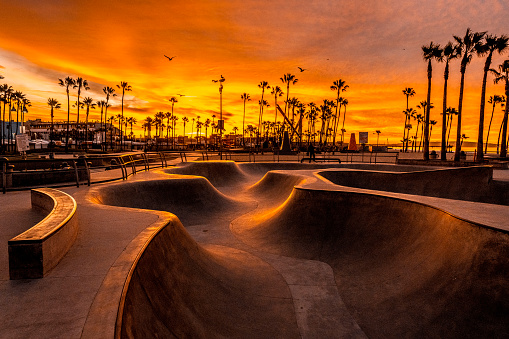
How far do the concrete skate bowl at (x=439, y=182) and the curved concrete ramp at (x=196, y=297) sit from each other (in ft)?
39.1

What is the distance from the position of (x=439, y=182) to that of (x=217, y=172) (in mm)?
16103

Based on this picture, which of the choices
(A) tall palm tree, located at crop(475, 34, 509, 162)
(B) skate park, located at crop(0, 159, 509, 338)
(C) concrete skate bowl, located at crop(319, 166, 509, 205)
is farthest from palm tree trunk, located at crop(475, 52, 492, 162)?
(B) skate park, located at crop(0, 159, 509, 338)

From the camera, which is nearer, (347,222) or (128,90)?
(347,222)

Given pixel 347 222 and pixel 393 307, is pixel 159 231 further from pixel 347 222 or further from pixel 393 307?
pixel 347 222

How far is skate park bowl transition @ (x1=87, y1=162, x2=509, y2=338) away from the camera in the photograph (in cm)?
457

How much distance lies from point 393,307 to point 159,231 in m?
5.36

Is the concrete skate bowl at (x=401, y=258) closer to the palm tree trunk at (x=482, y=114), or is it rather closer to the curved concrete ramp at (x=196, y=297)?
the curved concrete ramp at (x=196, y=297)

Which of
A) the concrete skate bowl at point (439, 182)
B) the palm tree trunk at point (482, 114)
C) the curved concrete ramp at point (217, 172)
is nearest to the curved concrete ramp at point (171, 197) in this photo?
the curved concrete ramp at point (217, 172)

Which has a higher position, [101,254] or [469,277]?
[101,254]

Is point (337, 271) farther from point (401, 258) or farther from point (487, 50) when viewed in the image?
point (487, 50)

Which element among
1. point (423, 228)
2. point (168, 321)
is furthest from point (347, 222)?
point (168, 321)

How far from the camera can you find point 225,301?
6051 mm

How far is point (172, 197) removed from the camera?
1353 centimetres

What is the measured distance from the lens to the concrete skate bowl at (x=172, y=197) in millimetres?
11008
